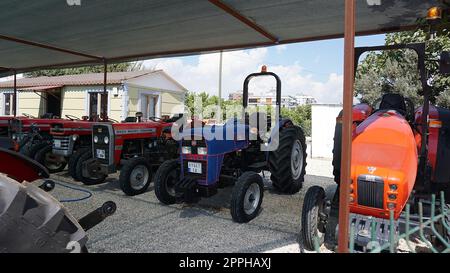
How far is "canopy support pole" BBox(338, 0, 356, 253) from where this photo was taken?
2.03 m

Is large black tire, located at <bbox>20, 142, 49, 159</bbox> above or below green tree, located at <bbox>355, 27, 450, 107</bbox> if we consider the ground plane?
below

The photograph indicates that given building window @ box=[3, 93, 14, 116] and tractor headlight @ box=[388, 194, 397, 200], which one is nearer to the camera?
tractor headlight @ box=[388, 194, 397, 200]

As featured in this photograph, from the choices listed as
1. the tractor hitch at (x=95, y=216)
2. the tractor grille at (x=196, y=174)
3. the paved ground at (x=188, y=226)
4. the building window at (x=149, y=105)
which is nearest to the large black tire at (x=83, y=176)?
the paved ground at (x=188, y=226)

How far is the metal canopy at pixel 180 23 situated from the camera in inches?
173

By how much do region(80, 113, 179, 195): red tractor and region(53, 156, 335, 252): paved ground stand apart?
295 millimetres

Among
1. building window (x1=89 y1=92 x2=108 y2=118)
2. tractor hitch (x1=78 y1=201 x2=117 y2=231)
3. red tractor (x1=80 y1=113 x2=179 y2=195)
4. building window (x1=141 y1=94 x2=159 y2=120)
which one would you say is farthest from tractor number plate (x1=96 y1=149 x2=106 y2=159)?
building window (x1=89 y1=92 x2=108 y2=118)

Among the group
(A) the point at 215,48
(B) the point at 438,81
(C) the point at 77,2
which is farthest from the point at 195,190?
(B) the point at 438,81

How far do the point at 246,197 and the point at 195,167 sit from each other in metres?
0.74

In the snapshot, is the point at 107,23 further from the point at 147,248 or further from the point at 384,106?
the point at 384,106

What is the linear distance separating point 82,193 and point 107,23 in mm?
2604

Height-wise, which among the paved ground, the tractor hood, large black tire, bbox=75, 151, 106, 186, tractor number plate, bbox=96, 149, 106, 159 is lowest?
the paved ground

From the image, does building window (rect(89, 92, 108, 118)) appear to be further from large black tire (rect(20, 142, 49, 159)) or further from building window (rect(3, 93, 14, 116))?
large black tire (rect(20, 142, 49, 159))

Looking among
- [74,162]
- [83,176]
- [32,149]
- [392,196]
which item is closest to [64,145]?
[74,162]

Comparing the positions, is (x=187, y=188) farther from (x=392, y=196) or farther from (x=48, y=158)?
(x=48, y=158)
